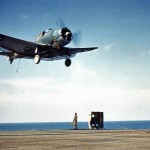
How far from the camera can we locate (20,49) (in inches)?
1608

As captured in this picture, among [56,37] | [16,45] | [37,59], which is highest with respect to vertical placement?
[56,37]

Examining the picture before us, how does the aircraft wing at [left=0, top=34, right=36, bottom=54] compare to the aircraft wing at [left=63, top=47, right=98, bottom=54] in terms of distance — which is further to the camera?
the aircraft wing at [left=63, top=47, right=98, bottom=54]

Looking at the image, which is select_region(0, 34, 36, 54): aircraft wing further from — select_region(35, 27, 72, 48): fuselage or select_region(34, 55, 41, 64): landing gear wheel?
select_region(35, 27, 72, 48): fuselage

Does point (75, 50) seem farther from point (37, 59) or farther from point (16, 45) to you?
point (16, 45)

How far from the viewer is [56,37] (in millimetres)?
38125

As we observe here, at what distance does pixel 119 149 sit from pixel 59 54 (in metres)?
26.7

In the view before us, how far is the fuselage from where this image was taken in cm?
3759

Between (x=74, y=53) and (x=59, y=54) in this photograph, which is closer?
(x=59, y=54)

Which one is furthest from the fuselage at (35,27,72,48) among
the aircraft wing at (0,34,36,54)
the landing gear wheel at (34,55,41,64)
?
the landing gear wheel at (34,55,41,64)

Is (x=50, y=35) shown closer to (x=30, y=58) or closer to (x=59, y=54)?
(x=59, y=54)

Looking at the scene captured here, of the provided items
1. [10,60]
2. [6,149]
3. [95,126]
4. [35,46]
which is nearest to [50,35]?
[35,46]

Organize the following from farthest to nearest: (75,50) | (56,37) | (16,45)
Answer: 1. (75,50)
2. (16,45)
3. (56,37)

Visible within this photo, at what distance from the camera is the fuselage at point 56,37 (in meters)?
37.6

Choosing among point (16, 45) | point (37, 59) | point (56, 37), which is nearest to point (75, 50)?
point (56, 37)
